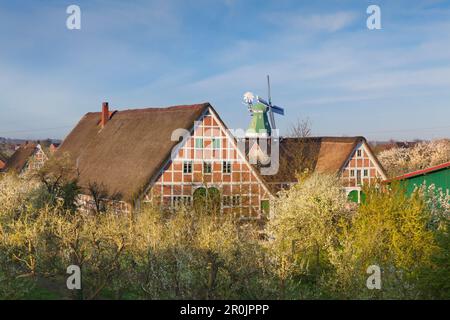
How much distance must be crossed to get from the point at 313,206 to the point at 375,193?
4.10m

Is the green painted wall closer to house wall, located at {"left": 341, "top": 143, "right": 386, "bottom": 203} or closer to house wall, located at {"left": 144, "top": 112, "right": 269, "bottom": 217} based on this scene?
house wall, located at {"left": 144, "top": 112, "right": 269, "bottom": 217}

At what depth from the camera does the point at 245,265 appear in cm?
1233

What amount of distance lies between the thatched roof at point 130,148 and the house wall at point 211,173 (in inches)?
31.4

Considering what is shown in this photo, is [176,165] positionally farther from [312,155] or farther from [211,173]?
[312,155]

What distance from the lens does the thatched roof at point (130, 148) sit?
3020cm

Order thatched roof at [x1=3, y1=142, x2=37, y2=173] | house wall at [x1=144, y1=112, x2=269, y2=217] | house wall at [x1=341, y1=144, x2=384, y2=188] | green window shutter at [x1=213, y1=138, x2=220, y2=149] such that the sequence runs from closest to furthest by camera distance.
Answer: house wall at [x1=144, y1=112, x2=269, y2=217], green window shutter at [x1=213, y1=138, x2=220, y2=149], house wall at [x1=341, y1=144, x2=384, y2=188], thatched roof at [x1=3, y1=142, x2=37, y2=173]

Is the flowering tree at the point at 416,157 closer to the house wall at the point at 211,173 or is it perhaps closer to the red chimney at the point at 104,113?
the house wall at the point at 211,173

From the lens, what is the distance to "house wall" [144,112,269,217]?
30.6 metres

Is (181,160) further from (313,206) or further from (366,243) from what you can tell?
(366,243)

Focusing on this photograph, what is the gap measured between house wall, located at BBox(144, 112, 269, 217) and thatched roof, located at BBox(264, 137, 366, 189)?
21.5 ft

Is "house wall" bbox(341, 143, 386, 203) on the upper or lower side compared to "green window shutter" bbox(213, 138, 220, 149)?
lower

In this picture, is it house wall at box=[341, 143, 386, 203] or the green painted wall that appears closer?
the green painted wall

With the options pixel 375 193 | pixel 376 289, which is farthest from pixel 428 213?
pixel 376 289

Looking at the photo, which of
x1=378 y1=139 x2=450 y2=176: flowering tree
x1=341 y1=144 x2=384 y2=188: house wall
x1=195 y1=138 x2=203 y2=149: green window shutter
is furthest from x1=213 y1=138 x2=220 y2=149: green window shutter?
x1=378 y1=139 x2=450 y2=176: flowering tree
